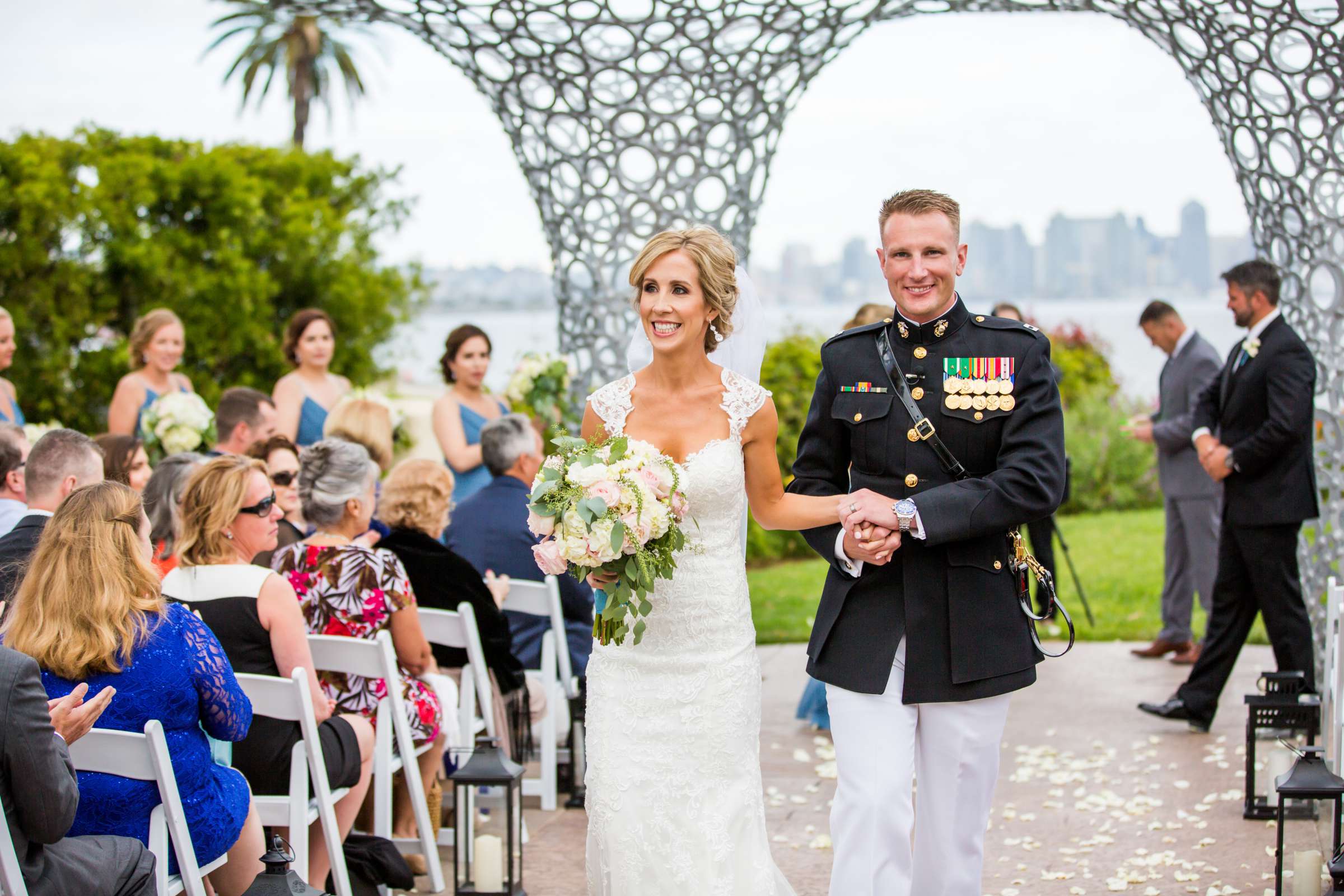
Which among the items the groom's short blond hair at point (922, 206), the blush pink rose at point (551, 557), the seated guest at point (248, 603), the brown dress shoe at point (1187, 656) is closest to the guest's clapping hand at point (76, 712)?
the seated guest at point (248, 603)

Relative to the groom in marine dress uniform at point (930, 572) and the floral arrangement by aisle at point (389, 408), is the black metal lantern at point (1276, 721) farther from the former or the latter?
the floral arrangement by aisle at point (389, 408)

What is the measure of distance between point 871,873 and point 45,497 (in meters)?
3.10

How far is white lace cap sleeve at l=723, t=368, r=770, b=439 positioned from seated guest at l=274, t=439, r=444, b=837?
1719mm

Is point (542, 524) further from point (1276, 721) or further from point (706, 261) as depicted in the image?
point (1276, 721)

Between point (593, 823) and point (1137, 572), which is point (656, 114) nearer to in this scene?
point (593, 823)

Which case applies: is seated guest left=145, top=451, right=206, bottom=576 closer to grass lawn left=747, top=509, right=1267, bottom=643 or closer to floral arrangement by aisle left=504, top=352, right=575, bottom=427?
floral arrangement by aisle left=504, top=352, right=575, bottom=427

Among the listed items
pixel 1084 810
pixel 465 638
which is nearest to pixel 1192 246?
pixel 1084 810

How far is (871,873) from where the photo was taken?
358 cm

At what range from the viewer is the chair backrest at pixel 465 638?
17.9ft

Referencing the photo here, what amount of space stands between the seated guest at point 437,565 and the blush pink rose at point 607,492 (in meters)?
2.30

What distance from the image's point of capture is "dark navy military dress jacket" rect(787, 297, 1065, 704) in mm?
3600

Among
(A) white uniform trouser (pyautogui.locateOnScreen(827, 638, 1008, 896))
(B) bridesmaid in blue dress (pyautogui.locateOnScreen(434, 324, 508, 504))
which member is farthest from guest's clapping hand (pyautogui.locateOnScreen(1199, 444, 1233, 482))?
→ (B) bridesmaid in blue dress (pyautogui.locateOnScreen(434, 324, 508, 504))

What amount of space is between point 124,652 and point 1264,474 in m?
5.14

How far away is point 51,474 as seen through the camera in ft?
15.6
